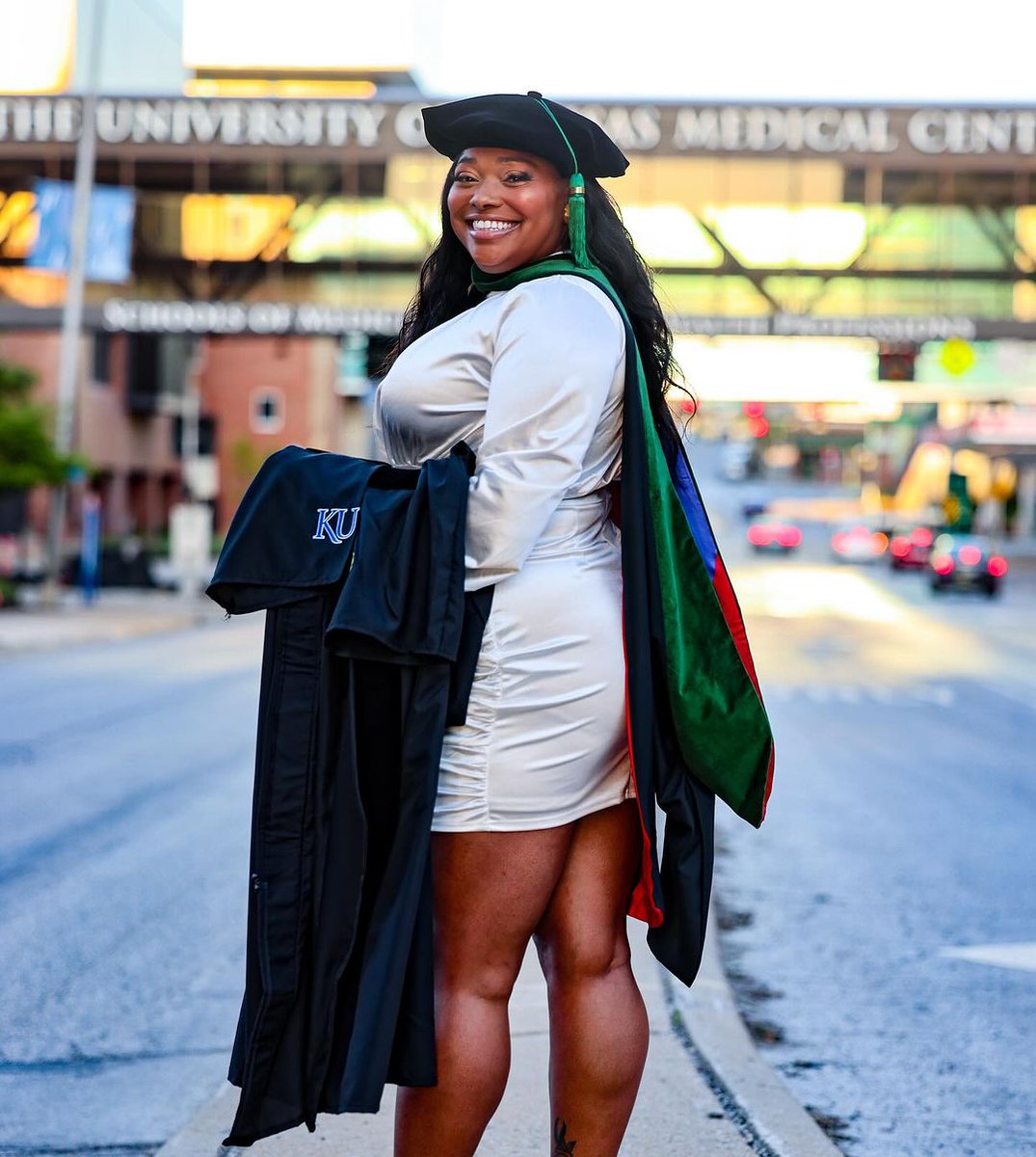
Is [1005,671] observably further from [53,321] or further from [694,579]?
[53,321]

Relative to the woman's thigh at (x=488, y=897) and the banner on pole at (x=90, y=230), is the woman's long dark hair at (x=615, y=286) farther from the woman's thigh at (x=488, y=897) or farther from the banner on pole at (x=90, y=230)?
the banner on pole at (x=90, y=230)

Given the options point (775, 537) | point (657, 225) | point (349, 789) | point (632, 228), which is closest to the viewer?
point (349, 789)

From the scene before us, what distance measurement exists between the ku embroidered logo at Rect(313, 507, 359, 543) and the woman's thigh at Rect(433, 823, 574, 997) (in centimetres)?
46

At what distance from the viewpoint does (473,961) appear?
8.67ft

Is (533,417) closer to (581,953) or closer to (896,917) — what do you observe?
(581,953)

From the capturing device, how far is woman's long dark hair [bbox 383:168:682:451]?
2.84 meters

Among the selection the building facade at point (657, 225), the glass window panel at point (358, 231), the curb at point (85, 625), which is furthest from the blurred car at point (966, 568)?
the curb at point (85, 625)

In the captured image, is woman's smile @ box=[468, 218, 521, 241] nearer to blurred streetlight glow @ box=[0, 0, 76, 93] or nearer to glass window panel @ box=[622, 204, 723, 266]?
glass window panel @ box=[622, 204, 723, 266]

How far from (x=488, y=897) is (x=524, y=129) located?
1.18 m

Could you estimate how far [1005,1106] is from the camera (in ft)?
14.2

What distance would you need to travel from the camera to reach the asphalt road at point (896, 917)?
4.41 m

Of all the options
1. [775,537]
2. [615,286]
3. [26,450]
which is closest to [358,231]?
[26,450]

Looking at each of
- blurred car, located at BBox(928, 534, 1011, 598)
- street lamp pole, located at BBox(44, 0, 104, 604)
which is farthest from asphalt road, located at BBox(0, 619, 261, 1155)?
blurred car, located at BBox(928, 534, 1011, 598)

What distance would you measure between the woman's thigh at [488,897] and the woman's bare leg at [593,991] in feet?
0.20
